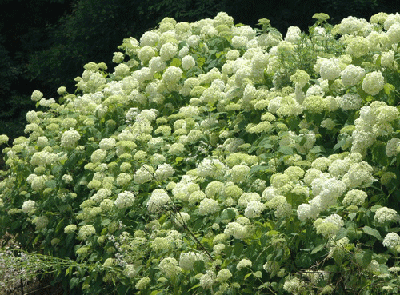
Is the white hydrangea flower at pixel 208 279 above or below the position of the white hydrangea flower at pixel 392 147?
below

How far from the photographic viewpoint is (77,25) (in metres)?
10.5

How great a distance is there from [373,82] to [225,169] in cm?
99

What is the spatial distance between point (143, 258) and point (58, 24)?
8212 millimetres

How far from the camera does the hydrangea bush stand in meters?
3.35

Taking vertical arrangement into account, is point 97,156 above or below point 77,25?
above

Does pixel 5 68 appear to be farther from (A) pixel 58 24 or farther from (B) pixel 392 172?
(B) pixel 392 172

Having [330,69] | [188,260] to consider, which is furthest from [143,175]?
[330,69]

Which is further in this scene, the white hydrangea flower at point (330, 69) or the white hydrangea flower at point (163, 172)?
the white hydrangea flower at point (163, 172)

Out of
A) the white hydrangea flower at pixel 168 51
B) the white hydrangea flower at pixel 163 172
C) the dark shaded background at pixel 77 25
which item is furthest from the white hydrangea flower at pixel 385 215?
the dark shaded background at pixel 77 25

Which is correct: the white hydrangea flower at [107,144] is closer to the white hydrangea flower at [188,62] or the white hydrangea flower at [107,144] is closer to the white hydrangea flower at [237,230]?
the white hydrangea flower at [188,62]

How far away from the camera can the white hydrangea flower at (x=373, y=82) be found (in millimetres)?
3674

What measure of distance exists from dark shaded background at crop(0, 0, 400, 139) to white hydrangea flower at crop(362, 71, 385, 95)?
5934 millimetres

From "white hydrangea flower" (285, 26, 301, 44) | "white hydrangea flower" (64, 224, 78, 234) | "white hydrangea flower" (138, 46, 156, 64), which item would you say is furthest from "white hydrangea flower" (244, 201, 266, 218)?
"white hydrangea flower" (138, 46, 156, 64)

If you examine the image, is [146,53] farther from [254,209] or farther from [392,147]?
[392,147]
